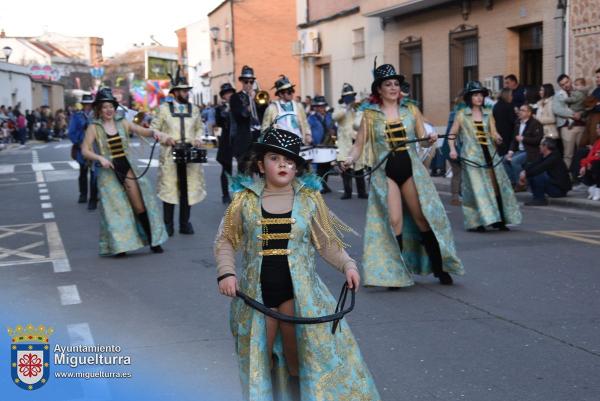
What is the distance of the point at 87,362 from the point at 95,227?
283 inches

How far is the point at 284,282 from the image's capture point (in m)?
4.22

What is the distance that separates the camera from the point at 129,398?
16.7 ft

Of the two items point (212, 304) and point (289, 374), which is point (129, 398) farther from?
point (212, 304)

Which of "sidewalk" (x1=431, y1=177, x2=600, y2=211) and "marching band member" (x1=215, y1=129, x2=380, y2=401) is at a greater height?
"marching band member" (x1=215, y1=129, x2=380, y2=401)

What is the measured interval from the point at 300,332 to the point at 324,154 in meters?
11.9

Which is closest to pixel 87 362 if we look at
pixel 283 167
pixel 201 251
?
pixel 283 167

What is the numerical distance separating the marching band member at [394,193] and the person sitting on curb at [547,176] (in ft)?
22.3

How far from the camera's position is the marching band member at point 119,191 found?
9.88 m

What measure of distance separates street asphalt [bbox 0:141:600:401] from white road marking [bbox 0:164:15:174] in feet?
45.1

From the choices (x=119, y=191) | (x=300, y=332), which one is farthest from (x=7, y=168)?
(x=300, y=332)

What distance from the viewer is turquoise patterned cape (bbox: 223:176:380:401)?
410 centimetres

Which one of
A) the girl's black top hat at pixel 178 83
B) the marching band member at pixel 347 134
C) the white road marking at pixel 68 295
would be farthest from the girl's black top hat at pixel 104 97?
the marching band member at pixel 347 134

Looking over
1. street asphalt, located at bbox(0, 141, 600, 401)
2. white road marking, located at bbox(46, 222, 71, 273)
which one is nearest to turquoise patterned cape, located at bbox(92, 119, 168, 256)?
street asphalt, located at bbox(0, 141, 600, 401)

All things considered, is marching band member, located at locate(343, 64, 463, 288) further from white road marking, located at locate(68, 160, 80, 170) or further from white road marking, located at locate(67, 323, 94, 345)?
white road marking, located at locate(68, 160, 80, 170)
